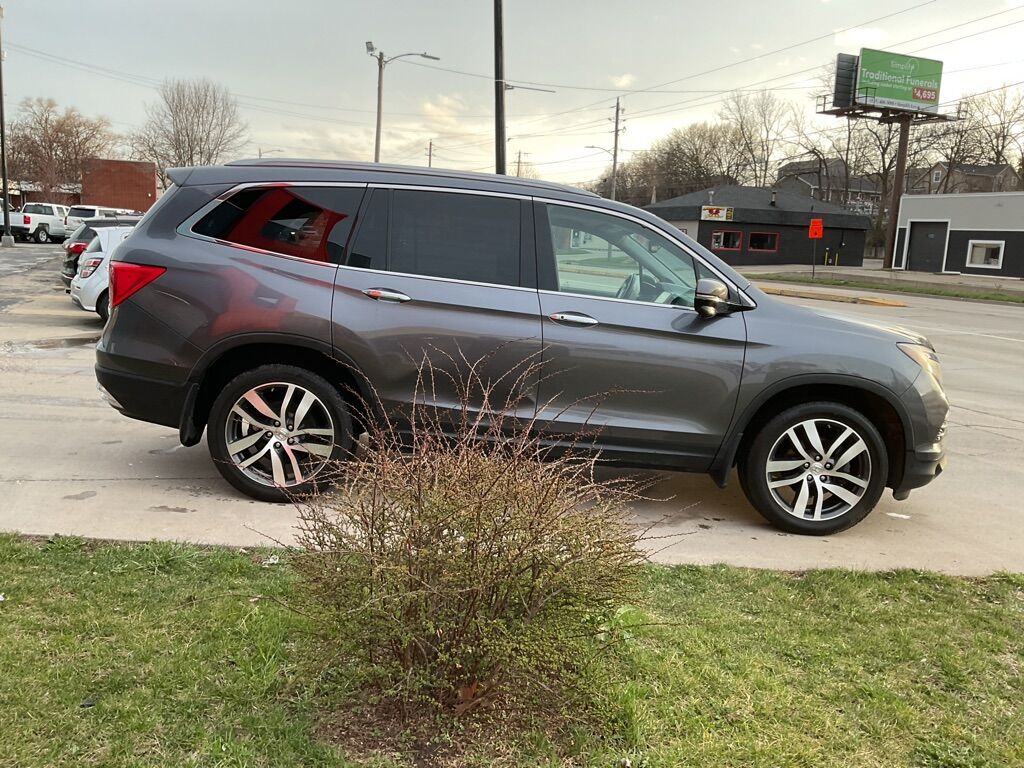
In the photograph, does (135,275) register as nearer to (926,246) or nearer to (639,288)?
(639,288)

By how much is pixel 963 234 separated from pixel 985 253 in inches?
65.7

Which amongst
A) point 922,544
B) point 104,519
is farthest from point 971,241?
point 104,519

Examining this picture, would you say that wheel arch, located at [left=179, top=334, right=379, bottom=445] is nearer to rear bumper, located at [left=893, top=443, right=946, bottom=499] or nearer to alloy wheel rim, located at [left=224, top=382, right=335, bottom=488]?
alloy wheel rim, located at [left=224, top=382, right=335, bottom=488]

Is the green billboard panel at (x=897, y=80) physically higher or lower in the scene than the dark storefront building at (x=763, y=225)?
higher

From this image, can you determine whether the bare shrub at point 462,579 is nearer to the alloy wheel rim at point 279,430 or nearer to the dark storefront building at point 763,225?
the alloy wheel rim at point 279,430

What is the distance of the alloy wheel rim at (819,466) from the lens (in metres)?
4.70

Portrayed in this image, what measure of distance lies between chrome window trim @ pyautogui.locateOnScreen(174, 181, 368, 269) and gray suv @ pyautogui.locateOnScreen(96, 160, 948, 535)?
0.04 feet

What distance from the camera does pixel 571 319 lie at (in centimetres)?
457

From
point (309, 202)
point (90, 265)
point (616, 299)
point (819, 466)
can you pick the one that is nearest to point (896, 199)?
point (90, 265)

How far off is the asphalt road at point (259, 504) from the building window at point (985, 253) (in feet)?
134

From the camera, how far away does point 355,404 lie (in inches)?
189

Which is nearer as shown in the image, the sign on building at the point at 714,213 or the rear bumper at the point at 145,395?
the rear bumper at the point at 145,395

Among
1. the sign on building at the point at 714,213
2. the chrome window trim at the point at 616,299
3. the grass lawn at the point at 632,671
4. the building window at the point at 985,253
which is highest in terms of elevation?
the sign on building at the point at 714,213

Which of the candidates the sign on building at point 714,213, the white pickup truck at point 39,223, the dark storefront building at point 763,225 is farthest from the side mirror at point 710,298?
the sign on building at point 714,213
